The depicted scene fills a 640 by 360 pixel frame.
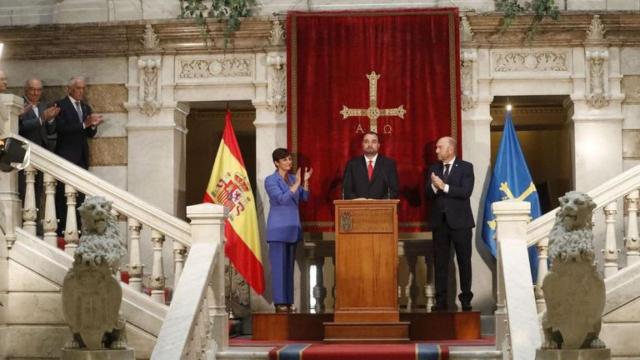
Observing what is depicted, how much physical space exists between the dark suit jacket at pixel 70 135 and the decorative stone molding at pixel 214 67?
50.0 inches

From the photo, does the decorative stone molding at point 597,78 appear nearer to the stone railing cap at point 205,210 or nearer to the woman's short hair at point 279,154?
the woman's short hair at point 279,154

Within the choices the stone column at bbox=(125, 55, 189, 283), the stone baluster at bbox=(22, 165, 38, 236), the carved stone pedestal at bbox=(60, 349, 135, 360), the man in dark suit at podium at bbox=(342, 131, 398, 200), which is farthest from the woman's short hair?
the carved stone pedestal at bbox=(60, 349, 135, 360)

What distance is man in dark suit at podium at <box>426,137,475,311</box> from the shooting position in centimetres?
1091

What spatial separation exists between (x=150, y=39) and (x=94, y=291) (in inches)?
200

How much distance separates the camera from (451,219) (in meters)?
10.9

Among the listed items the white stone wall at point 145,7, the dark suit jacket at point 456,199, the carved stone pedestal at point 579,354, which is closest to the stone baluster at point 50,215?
the white stone wall at point 145,7

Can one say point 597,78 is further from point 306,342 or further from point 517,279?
point 306,342

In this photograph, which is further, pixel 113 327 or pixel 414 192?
pixel 414 192

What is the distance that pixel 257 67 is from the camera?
484 inches

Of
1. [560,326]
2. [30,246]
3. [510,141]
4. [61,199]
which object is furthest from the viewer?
[510,141]

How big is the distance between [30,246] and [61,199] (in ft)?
5.47

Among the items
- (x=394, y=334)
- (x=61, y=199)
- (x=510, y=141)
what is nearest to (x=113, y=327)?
(x=394, y=334)

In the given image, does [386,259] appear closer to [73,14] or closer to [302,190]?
[302,190]

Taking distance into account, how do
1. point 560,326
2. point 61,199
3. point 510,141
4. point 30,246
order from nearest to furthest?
point 560,326
point 30,246
point 61,199
point 510,141
